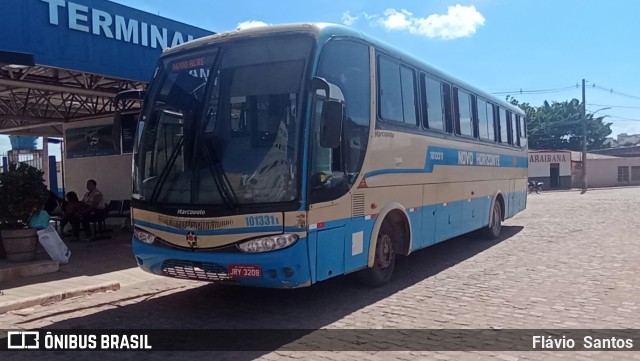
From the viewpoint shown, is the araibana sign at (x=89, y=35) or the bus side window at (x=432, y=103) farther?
the araibana sign at (x=89, y=35)

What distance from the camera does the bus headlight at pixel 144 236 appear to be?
20.6ft

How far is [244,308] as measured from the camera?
6.64 metres

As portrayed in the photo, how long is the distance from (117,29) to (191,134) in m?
5.82

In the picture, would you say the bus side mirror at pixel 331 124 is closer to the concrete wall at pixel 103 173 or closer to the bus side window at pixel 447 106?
the bus side window at pixel 447 106

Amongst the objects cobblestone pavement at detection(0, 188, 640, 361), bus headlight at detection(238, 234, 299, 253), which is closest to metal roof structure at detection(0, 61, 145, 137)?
cobblestone pavement at detection(0, 188, 640, 361)

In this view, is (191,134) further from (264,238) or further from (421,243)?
(421,243)

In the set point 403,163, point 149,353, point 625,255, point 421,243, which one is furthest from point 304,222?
point 625,255

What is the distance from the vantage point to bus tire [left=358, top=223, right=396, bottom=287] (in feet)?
24.2

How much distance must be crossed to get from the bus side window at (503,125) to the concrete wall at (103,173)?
34.1 ft

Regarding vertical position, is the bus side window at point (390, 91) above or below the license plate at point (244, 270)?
above

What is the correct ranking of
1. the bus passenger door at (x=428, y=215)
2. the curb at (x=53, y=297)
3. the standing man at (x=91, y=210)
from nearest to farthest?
the curb at (x=53, y=297) → the bus passenger door at (x=428, y=215) → the standing man at (x=91, y=210)

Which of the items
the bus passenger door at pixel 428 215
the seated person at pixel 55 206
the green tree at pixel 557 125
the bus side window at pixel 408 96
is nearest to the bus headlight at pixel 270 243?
the bus side window at pixel 408 96

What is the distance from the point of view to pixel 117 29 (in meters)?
10.5

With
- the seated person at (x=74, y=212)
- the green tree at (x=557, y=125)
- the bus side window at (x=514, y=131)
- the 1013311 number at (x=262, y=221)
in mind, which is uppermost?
the green tree at (x=557, y=125)
